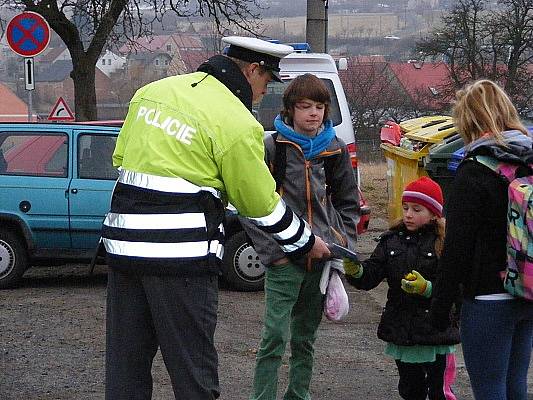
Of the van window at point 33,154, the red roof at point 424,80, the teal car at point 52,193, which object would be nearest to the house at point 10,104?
the red roof at point 424,80

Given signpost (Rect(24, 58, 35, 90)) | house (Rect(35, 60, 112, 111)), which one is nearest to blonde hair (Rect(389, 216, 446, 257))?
signpost (Rect(24, 58, 35, 90))

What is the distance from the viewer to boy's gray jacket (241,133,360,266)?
4.86 meters

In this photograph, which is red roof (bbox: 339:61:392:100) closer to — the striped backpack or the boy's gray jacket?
the boy's gray jacket

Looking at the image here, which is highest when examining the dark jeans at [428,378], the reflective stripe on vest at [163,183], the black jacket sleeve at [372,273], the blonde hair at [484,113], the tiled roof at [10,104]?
the blonde hair at [484,113]

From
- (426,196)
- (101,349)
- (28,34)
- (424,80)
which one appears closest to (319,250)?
(426,196)

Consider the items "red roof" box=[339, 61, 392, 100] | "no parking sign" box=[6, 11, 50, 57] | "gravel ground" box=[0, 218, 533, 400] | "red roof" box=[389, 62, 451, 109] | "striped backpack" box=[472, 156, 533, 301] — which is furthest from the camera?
"red roof" box=[339, 61, 392, 100]

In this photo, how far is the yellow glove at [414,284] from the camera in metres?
4.50

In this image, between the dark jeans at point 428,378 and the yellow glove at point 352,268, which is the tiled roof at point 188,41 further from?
the dark jeans at point 428,378

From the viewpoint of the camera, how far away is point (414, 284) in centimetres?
449

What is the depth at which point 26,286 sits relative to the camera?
9281 millimetres

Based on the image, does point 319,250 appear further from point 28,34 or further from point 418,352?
point 28,34

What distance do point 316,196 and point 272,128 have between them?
4.53 meters

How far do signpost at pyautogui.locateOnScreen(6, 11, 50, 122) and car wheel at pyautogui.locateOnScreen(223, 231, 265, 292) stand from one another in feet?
18.8

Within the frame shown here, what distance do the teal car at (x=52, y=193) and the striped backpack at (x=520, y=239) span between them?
5515 mm
